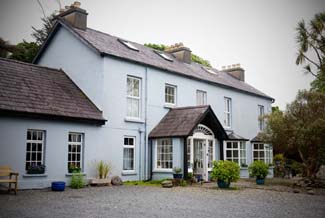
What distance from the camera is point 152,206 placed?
425 inches

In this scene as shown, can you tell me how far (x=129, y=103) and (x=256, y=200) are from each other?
32.1 ft

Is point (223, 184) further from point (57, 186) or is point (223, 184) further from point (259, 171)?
point (57, 186)

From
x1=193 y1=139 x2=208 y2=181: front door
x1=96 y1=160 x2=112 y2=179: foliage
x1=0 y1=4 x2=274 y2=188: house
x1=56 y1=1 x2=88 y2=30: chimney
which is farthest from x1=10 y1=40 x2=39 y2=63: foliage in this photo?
x1=193 y1=139 x2=208 y2=181: front door

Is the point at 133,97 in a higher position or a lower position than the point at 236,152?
higher

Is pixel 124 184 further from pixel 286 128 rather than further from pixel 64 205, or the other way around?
pixel 286 128

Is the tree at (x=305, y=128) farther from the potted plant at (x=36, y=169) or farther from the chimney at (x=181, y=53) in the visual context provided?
the potted plant at (x=36, y=169)

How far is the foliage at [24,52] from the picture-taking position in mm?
28109

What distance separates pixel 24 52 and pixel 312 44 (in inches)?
882

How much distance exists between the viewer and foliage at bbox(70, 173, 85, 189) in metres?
16.1

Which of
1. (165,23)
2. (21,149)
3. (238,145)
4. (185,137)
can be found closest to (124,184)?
(185,137)

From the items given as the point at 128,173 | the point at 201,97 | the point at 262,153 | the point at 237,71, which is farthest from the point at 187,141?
the point at 237,71

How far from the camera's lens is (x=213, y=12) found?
2462 cm

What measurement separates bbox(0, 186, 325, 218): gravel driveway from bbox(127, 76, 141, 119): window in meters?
7.20

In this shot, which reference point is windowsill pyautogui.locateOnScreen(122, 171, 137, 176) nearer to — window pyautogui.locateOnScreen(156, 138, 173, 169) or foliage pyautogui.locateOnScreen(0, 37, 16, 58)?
window pyautogui.locateOnScreen(156, 138, 173, 169)
